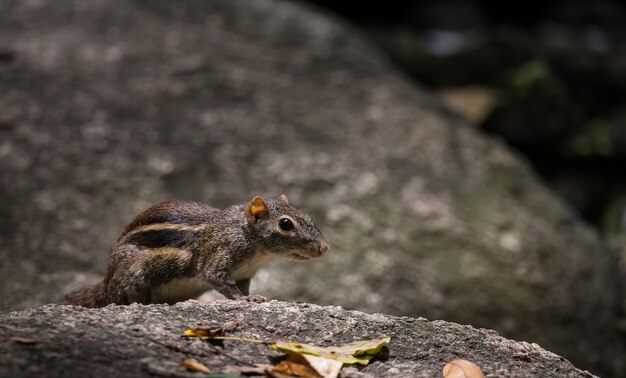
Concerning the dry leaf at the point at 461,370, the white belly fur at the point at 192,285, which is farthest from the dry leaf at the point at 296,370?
the white belly fur at the point at 192,285

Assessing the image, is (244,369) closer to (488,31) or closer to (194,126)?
(194,126)

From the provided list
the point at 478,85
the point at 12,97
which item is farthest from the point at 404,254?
the point at 478,85

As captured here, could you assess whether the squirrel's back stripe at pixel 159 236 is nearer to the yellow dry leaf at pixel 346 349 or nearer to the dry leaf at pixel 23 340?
the yellow dry leaf at pixel 346 349

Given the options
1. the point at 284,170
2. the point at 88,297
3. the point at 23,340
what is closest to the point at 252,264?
the point at 88,297

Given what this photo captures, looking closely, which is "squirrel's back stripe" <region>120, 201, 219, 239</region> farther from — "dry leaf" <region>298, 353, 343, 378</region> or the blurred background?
the blurred background

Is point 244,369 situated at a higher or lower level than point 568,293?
lower

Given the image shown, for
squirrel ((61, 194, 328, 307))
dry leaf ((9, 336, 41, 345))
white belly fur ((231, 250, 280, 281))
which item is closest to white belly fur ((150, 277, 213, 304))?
squirrel ((61, 194, 328, 307))
